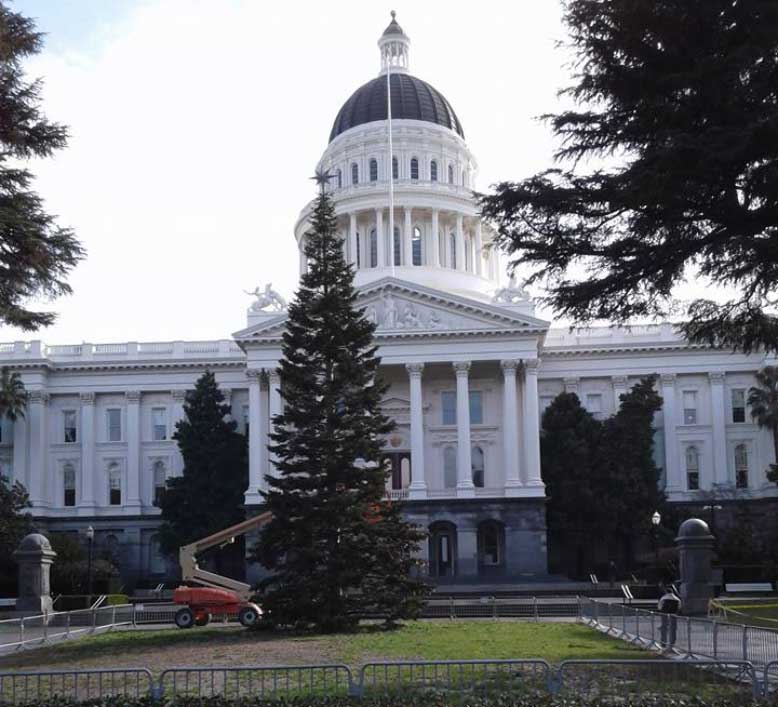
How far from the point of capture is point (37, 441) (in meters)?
82.6

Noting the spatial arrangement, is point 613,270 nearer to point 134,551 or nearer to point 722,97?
point 722,97

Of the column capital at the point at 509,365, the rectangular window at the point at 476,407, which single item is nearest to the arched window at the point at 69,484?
A: the rectangular window at the point at 476,407

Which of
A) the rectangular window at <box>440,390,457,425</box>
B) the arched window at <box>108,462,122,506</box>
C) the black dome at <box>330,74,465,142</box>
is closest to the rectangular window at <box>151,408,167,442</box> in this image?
the arched window at <box>108,462,122,506</box>

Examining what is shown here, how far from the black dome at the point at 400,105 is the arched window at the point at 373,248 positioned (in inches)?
386

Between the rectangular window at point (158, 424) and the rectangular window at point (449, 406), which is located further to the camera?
the rectangular window at point (158, 424)

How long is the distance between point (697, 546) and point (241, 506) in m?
43.6

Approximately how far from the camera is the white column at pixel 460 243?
9162cm

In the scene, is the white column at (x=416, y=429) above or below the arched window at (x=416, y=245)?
below

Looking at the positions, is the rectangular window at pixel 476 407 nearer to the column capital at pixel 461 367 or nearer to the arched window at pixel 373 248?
the column capital at pixel 461 367

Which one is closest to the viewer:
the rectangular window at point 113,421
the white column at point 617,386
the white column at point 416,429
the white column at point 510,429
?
the white column at point 510,429

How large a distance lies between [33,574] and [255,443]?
32.6 m

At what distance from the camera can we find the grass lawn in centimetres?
2681

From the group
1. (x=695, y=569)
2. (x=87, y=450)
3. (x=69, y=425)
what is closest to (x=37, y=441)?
(x=69, y=425)

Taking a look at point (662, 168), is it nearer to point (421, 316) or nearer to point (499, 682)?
point (499, 682)
